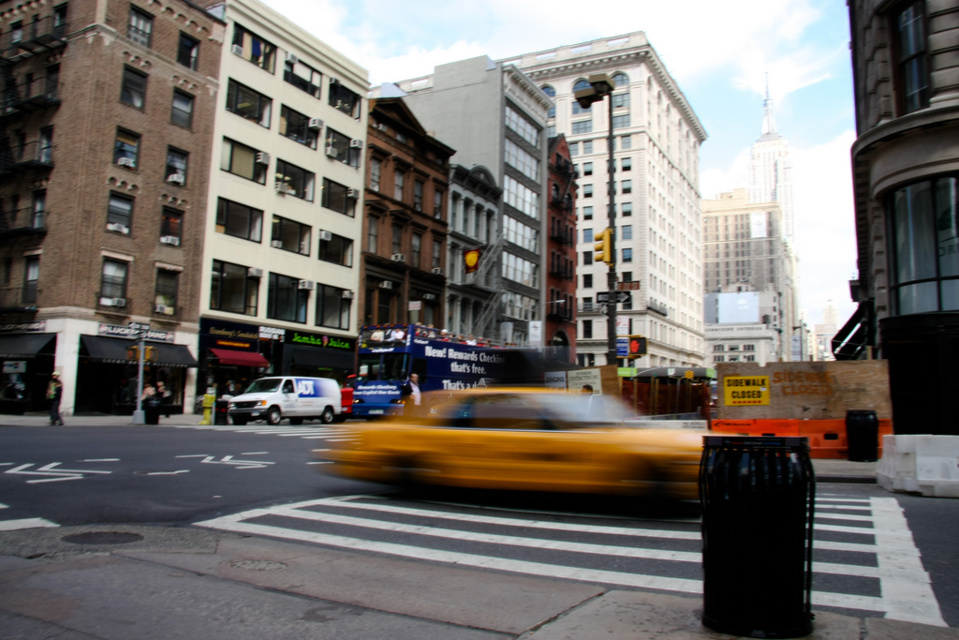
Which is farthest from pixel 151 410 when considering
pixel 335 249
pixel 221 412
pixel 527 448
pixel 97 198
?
pixel 527 448

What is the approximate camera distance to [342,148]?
41.9 m

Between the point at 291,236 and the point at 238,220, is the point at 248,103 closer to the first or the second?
the point at 238,220

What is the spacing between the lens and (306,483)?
35.8 ft

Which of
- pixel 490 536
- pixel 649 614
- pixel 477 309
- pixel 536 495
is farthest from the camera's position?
pixel 477 309

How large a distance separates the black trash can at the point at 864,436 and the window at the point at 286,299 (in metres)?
28.5

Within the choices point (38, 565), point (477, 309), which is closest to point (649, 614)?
point (38, 565)

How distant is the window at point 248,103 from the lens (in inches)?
1412

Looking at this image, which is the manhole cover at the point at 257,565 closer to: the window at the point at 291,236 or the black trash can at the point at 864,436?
the black trash can at the point at 864,436

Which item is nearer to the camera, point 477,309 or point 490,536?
point 490,536

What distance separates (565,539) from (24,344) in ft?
93.2

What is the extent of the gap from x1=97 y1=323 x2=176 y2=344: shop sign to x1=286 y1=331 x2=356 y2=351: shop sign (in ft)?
23.1

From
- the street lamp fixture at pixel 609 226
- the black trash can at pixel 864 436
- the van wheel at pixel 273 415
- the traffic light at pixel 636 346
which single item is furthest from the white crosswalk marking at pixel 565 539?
the van wheel at pixel 273 415

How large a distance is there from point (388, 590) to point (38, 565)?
268cm

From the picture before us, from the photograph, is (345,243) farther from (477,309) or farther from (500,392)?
(500,392)
